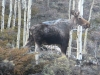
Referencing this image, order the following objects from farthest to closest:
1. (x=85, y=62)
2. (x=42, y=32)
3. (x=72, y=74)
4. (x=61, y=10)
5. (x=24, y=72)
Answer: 1. (x=61, y=10)
2. (x=85, y=62)
3. (x=42, y=32)
4. (x=72, y=74)
5. (x=24, y=72)

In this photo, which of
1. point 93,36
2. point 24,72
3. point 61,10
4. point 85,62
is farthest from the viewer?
point 61,10

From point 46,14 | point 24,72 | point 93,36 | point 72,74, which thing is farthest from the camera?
point 46,14

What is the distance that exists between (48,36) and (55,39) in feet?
0.97

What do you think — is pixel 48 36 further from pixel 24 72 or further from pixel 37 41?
pixel 24 72

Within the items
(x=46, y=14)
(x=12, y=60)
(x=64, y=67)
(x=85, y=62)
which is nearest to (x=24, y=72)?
(x=12, y=60)

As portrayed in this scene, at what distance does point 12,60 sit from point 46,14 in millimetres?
17172

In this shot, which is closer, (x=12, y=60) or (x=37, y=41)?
(x=12, y=60)

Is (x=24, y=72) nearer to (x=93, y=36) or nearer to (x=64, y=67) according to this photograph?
(x=64, y=67)

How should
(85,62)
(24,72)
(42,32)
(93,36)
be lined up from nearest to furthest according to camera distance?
1. (24,72)
2. (42,32)
3. (85,62)
4. (93,36)

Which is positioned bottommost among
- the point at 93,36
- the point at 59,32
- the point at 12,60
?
the point at 93,36

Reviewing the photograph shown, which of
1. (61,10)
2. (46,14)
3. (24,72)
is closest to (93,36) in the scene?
(46,14)

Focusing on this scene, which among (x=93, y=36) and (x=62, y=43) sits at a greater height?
(x=62, y=43)

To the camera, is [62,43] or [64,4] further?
[64,4]

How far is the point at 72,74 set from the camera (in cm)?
917
